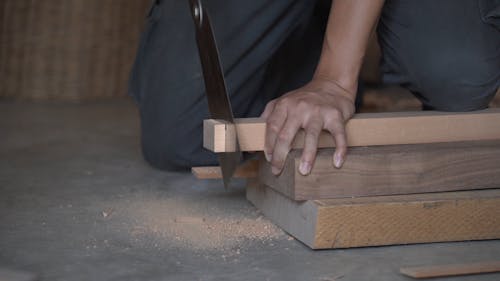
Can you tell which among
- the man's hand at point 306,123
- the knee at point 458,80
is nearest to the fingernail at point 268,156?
the man's hand at point 306,123

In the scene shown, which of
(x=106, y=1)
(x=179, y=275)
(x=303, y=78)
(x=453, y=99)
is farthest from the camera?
(x=106, y=1)

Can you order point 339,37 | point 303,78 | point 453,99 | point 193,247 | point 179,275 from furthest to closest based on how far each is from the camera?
point 303,78
point 453,99
point 339,37
point 193,247
point 179,275

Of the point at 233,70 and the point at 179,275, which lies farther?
the point at 233,70

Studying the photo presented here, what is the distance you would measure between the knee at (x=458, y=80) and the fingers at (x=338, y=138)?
33cm

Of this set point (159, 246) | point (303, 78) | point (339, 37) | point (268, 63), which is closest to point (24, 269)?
point (159, 246)

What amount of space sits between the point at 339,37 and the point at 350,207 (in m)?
0.35

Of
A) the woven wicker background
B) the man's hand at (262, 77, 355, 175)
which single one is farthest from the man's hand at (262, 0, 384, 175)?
the woven wicker background

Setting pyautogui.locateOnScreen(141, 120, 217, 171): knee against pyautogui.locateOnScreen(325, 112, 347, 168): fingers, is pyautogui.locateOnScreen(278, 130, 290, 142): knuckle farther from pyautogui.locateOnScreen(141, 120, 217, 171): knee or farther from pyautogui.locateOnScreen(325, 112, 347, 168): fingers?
pyautogui.locateOnScreen(141, 120, 217, 171): knee

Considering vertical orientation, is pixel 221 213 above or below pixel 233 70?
below

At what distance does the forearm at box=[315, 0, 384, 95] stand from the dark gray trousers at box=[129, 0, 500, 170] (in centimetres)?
18

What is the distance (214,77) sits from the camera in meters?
1.41

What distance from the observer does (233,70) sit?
6.11 ft

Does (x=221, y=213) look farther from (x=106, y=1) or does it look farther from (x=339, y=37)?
(x=106, y=1)

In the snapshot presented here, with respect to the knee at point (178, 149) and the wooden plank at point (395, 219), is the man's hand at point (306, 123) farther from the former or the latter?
the knee at point (178, 149)
